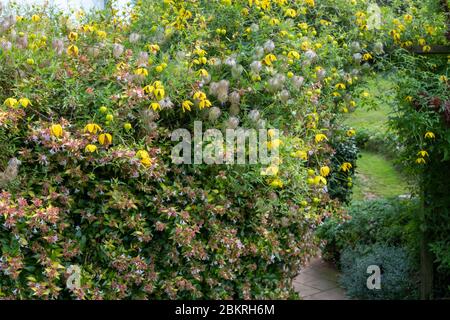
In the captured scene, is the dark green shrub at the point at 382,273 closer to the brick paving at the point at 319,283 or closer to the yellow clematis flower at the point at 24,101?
the brick paving at the point at 319,283

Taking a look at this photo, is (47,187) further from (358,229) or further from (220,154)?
(358,229)

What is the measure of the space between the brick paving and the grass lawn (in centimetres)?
202

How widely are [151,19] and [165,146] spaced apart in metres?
1.09

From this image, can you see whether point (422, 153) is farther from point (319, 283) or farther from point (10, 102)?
point (10, 102)

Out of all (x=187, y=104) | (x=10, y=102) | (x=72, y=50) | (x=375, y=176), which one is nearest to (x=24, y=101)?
(x=10, y=102)

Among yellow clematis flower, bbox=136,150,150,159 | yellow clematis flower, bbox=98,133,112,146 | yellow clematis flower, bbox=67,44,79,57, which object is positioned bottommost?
yellow clematis flower, bbox=136,150,150,159

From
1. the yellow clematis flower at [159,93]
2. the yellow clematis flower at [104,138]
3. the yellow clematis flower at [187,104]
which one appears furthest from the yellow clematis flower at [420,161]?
the yellow clematis flower at [104,138]

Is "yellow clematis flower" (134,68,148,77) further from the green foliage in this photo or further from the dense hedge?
the green foliage

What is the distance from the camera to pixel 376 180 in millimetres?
7910

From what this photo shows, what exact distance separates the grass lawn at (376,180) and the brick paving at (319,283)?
6.63 feet

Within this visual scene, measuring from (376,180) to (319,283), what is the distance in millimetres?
3228

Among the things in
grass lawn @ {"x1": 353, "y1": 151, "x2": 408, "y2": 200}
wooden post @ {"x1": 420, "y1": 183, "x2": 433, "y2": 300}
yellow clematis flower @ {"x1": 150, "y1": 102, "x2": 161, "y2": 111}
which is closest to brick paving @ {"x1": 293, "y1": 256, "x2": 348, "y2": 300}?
wooden post @ {"x1": 420, "y1": 183, "x2": 433, "y2": 300}

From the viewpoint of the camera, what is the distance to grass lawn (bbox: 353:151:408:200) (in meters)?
7.37

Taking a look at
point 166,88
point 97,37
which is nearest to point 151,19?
point 97,37
